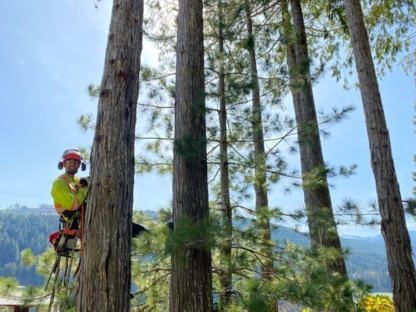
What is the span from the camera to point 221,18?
4.55 m

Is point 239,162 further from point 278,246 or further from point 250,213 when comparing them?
point 278,246

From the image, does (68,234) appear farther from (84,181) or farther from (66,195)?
(84,181)

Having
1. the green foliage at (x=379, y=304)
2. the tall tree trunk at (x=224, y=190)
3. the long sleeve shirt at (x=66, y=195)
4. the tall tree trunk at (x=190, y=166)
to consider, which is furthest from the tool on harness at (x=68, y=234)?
the green foliage at (x=379, y=304)

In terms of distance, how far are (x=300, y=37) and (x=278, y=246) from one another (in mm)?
3788

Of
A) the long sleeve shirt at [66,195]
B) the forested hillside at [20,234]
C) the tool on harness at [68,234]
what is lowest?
the tool on harness at [68,234]

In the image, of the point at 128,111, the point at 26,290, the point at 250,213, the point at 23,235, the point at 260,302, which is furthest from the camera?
the point at 23,235

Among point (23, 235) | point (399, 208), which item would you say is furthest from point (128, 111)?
point (23, 235)

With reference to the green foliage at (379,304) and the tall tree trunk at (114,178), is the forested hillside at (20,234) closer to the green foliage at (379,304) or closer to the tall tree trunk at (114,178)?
the green foliage at (379,304)

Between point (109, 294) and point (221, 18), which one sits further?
point (221, 18)

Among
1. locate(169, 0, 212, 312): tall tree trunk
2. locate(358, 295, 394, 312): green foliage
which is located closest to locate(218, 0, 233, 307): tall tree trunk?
locate(169, 0, 212, 312): tall tree trunk

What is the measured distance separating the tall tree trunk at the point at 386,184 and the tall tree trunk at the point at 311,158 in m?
0.59

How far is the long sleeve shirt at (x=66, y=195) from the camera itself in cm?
282

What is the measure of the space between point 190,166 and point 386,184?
243cm

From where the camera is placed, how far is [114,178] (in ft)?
7.84
